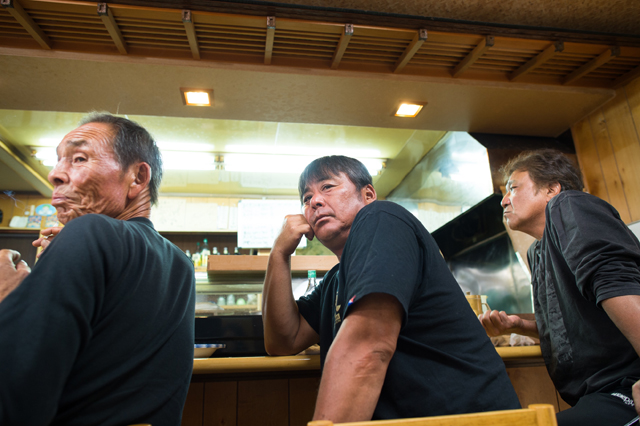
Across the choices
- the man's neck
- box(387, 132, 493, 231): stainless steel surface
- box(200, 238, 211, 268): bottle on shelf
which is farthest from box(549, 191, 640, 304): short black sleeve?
box(200, 238, 211, 268): bottle on shelf

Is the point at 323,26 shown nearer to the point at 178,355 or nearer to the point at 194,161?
the point at 178,355

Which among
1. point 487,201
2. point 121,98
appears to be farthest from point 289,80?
point 487,201

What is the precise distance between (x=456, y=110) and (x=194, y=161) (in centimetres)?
265

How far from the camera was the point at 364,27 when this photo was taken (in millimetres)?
2078

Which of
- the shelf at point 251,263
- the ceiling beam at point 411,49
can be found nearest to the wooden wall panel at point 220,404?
the shelf at point 251,263

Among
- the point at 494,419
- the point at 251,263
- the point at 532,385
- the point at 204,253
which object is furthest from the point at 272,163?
the point at 494,419

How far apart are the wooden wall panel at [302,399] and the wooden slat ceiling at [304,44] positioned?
5.53 ft

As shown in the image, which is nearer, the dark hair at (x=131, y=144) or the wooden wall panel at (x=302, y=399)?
the dark hair at (x=131, y=144)

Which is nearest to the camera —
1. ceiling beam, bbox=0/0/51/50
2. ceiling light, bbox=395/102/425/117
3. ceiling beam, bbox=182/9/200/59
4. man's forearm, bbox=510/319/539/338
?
man's forearm, bbox=510/319/539/338

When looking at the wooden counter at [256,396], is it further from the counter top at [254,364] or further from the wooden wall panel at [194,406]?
the counter top at [254,364]

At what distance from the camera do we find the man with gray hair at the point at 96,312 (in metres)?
0.53

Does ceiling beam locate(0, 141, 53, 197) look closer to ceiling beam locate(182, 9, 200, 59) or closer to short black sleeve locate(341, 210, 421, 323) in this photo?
ceiling beam locate(182, 9, 200, 59)

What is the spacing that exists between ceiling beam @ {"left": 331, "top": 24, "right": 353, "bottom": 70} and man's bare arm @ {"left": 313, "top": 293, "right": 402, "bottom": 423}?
171 centimetres

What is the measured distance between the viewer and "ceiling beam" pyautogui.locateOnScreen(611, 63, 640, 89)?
8.18ft
